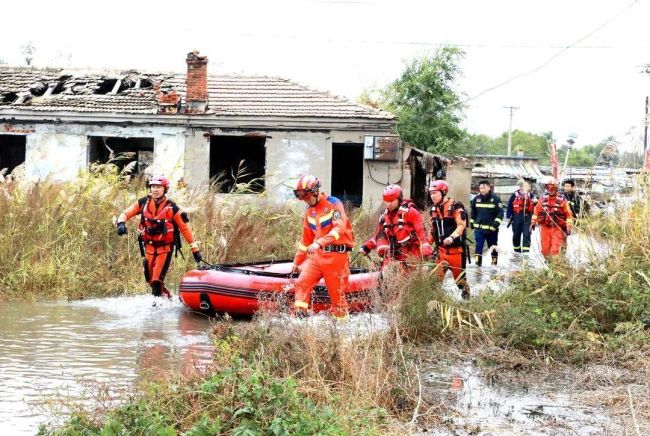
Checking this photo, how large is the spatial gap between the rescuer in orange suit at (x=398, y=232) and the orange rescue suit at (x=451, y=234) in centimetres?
57

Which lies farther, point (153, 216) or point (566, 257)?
point (153, 216)

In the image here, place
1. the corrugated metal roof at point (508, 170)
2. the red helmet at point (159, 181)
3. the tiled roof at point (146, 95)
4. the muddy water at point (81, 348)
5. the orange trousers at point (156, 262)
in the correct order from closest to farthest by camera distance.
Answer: the muddy water at point (81, 348) → the red helmet at point (159, 181) → the orange trousers at point (156, 262) → the tiled roof at point (146, 95) → the corrugated metal roof at point (508, 170)

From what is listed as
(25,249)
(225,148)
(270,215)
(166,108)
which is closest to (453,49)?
(225,148)

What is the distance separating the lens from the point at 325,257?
10.9m

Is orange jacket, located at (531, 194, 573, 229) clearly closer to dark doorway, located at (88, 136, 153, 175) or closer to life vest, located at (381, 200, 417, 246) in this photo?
life vest, located at (381, 200, 417, 246)

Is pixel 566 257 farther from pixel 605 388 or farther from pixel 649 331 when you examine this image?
pixel 605 388

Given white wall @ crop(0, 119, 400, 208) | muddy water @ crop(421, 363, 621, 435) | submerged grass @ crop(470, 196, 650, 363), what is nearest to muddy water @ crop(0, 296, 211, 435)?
muddy water @ crop(421, 363, 621, 435)

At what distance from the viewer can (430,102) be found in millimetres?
37406

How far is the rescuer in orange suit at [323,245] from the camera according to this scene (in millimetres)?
10844

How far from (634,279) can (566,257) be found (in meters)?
1.02

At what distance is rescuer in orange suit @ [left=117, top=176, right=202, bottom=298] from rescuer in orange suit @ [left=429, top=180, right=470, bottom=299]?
3.32m

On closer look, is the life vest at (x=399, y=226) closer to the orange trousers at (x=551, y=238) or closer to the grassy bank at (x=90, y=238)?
the grassy bank at (x=90, y=238)

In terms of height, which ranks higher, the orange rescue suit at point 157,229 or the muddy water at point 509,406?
the orange rescue suit at point 157,229

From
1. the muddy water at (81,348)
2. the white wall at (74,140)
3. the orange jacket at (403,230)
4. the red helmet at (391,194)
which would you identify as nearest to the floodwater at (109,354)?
the muddy water at (81,348)
